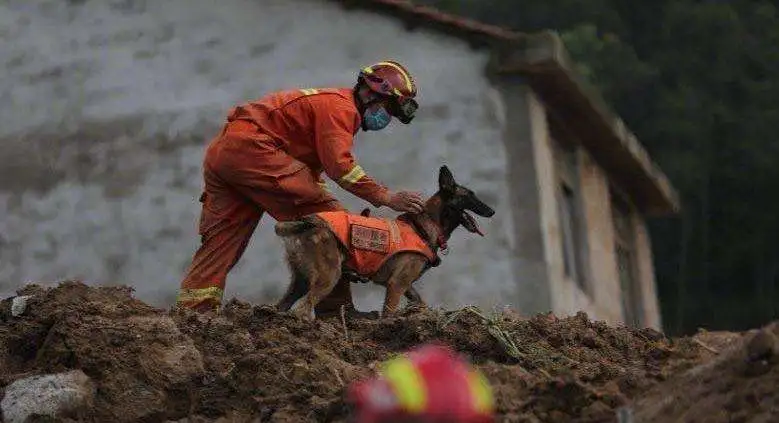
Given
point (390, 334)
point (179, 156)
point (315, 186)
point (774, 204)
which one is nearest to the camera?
point (390, 334)

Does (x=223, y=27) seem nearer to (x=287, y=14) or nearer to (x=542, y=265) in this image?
(x=287, y=14)

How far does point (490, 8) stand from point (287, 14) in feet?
54.4

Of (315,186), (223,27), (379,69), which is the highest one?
(223,27)

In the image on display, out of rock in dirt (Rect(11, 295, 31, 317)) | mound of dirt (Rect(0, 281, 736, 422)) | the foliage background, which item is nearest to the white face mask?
mound of dirt (Rect(0, 281, 736, 422))

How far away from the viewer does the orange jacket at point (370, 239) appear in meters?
9.42

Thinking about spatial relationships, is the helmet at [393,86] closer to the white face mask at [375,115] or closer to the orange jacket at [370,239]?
the white face mask at [375,115]

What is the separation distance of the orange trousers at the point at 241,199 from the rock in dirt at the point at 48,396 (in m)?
1.94

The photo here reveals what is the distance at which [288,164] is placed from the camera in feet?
32.0

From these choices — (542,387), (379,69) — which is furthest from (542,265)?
(542,387)

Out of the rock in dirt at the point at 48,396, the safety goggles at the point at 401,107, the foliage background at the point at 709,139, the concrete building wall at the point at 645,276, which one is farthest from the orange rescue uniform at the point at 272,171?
the foliage background at the point at 709,139

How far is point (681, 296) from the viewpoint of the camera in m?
30.5

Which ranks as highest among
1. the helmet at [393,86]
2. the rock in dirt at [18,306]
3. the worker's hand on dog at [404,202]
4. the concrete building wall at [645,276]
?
the helmet at [393,86]

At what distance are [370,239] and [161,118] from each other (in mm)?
7699

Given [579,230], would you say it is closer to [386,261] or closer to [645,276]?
[645,276]
